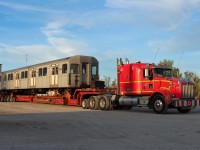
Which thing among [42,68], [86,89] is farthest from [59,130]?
[42,68]

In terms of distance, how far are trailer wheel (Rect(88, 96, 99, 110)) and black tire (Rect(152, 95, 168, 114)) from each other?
4.88 metres

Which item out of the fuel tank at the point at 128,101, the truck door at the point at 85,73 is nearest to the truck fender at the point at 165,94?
the fuel tank at the point at 128,101

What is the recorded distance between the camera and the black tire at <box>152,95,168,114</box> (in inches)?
821

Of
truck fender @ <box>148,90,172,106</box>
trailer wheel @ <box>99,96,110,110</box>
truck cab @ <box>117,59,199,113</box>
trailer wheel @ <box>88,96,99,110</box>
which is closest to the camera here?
truck fender @ <box>148,90,172,106</box>

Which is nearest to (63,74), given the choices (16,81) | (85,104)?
(85,104)

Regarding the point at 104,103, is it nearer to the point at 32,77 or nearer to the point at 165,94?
the point at 165,94

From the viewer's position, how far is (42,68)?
108 ft

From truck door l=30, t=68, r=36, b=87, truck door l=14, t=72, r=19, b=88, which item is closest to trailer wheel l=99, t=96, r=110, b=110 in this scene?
truck door l=30, t=68, r=36, b=87

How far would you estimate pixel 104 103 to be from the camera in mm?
24672

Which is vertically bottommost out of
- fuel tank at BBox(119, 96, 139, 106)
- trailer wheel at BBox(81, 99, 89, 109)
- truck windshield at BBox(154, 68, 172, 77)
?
trailer wheel at BBox(81, 99, 89, 109)

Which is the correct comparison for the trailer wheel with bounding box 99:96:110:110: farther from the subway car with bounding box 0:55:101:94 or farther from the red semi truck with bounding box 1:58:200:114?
the subway car with bounding box 0:55:101:94

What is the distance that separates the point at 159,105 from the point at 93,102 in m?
5.94

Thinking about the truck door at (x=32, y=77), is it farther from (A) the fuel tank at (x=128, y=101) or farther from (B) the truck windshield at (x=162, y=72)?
(B) the truck windshield at (x=162, y=72)

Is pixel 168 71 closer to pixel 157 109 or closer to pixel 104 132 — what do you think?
pixel 157 109
